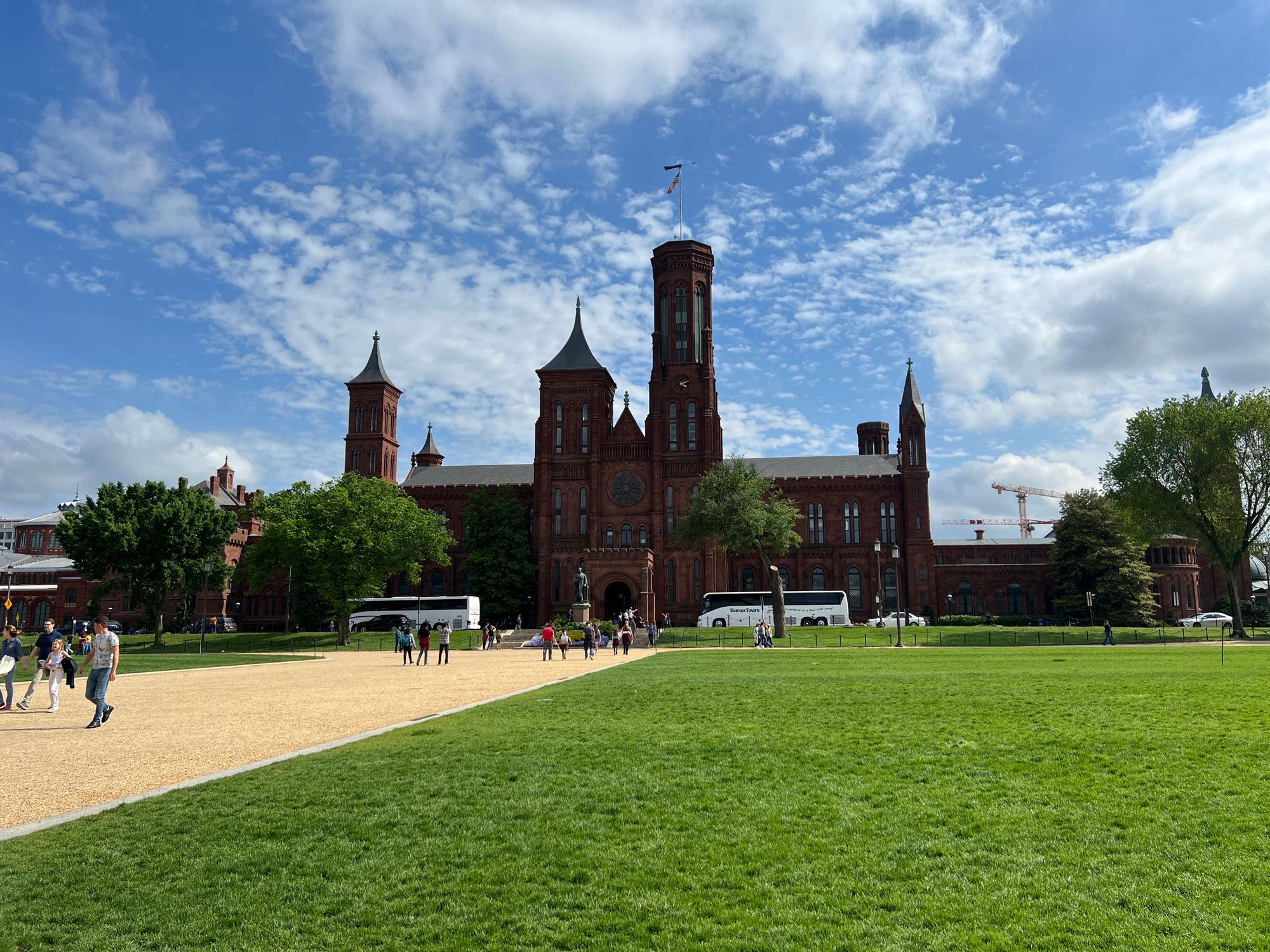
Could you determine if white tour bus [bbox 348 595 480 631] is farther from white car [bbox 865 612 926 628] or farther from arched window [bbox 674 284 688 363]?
white car [bbox 865 612 926 628]

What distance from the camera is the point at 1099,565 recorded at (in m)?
80.0

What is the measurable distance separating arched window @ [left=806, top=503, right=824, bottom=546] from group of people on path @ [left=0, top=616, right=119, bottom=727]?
246 ft

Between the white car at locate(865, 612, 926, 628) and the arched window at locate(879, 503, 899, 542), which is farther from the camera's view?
the arched window at locate(879, 503, 899, 542)

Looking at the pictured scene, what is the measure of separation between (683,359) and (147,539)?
48.4 m

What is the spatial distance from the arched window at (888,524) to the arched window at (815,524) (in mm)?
5786

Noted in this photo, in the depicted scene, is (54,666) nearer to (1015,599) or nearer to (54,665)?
(54,665)

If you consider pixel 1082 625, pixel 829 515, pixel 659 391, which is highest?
pixel 659 391

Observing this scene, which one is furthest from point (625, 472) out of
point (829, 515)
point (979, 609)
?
point (979, 609)

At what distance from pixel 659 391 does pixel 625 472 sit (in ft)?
27.2

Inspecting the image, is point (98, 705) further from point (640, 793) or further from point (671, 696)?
point (640, 793)

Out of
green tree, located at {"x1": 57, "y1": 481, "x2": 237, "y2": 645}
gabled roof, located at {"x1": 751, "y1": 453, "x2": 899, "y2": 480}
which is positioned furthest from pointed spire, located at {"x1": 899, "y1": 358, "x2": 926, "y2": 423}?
green tree, located at {"x1": 57, "y1": 481, "x2": 237, "y2": 645}

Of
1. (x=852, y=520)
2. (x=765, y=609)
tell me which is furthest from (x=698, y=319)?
(x=765, y=609)

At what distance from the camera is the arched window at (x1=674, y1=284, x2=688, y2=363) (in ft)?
296

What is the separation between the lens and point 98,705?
17859 mm
